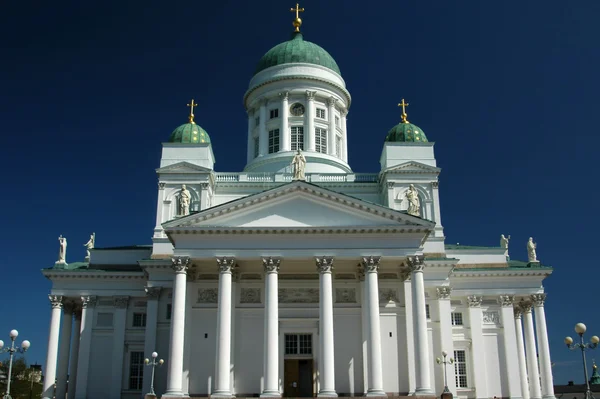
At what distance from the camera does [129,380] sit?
40.9m

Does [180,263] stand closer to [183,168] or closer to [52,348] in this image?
[183,168]

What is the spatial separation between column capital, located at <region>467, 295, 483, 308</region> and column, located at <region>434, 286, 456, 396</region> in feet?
11.2

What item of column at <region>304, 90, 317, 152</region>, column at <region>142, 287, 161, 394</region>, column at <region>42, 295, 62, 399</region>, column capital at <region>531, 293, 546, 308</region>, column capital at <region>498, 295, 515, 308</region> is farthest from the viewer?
column at <region>304, 90, 317, 152</region>

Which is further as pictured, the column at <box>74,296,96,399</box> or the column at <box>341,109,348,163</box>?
the column at <box>341,109,348,163</box>

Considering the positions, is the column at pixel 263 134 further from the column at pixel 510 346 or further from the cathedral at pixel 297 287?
the column at pixel 510 346

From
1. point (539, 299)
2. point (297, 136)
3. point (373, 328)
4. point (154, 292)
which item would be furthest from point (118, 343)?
point (539, 299)

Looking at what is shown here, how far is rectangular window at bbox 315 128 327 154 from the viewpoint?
50.0 meters

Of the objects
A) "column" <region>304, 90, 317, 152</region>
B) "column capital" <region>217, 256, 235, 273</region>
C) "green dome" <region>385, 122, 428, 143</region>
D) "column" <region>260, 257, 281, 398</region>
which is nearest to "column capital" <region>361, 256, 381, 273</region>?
"column" <region>260, 257, 281, 398</region>

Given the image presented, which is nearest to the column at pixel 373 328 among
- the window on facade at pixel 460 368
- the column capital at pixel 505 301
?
the window on facade at pixel 460 368

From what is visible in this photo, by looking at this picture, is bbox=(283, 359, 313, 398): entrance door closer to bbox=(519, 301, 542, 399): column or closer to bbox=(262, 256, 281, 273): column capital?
bbox=(262, 256, 281, 273): column capital

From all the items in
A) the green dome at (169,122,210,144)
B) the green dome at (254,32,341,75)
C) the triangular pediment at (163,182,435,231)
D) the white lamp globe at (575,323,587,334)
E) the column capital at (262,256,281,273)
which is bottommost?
the white lamp globe at (575,323,587,334)

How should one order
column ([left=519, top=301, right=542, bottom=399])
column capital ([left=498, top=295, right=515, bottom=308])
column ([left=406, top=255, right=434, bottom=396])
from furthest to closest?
column capital ([left=498, top=295, right=515, bottom=308]), column ([left=519, top=301, right=542, bottom=399]), column ([left=406, top=255, right=434, bottom=396])

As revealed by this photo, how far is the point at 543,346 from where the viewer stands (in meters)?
43.2

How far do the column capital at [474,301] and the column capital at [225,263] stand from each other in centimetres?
1793
